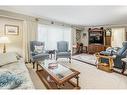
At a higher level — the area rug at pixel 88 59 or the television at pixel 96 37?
the television at pixel 96 37

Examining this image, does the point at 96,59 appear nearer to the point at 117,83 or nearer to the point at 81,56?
the point at 81,56

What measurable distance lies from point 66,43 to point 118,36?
7.34 ft

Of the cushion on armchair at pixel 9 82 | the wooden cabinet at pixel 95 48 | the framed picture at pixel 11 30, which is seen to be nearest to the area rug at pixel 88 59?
the wooden cabinet at pixel 95 48

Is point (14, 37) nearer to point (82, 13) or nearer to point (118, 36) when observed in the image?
point (82, 13)

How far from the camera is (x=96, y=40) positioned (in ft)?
12.1

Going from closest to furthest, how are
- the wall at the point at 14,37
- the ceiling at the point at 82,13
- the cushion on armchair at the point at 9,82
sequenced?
the cushion on armchair at the point at 9,82, the ceiling at the point at 82,13, the wall at the point at 14,37

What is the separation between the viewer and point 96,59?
407 cm

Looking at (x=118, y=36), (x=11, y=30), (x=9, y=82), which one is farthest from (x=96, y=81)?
(x=11, y=30)

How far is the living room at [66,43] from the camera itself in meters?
2.85

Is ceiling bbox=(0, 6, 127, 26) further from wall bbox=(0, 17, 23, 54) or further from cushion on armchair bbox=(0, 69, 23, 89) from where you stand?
cushion on armchair bbox=(0, 69, 23, 89)

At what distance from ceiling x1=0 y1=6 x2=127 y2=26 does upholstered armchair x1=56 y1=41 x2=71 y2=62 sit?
3.20 feet

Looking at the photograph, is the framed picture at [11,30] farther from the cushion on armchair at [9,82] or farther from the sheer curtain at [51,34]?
the cushion on armchair at [9,82]

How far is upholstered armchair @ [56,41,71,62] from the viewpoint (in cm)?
455

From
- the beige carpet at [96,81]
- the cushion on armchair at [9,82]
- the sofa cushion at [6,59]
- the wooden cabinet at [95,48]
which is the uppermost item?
the wooden cabinet at [95,48]
